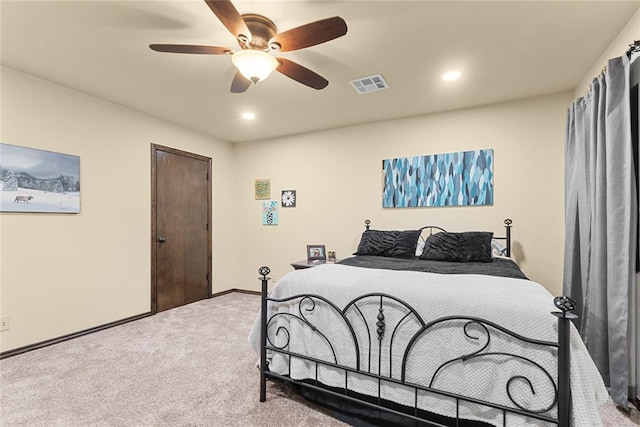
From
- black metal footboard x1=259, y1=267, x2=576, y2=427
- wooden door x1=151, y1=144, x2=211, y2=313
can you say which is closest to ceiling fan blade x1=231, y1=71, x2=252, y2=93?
black metal footboard x1=259, y1=267, x2=576, y2=427

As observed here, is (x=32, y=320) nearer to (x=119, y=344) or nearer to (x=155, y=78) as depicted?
(x=119, y=344)

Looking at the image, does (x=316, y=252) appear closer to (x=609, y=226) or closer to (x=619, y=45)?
(x=609, y=226)

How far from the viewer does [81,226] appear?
3150 mm

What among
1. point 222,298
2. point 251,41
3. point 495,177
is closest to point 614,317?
point 495,177

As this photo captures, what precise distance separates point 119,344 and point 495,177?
13.6 ft

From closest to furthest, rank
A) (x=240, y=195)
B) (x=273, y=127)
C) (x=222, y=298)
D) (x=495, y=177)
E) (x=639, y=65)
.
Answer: (x=639, y=65) → (x=495, y=177) → (x=273, y=127) → (x=222, y=298) → (x=240, y=195)

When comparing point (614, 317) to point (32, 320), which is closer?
point (614, 317)

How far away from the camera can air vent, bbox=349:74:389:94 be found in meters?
2.83

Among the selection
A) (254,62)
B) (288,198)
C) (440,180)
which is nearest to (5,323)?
(254,62)

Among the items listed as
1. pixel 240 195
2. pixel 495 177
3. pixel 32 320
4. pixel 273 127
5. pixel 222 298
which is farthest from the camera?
pixel 240 195

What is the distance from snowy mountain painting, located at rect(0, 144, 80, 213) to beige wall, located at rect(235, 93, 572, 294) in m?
2.39

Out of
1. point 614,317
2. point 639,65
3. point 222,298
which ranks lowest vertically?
point 222,298

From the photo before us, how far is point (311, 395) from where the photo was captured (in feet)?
6.27

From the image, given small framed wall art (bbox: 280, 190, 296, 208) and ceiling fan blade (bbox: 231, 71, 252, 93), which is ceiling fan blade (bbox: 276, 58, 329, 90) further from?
small framed wall art (bbox: 280, 190, 296, 208)
